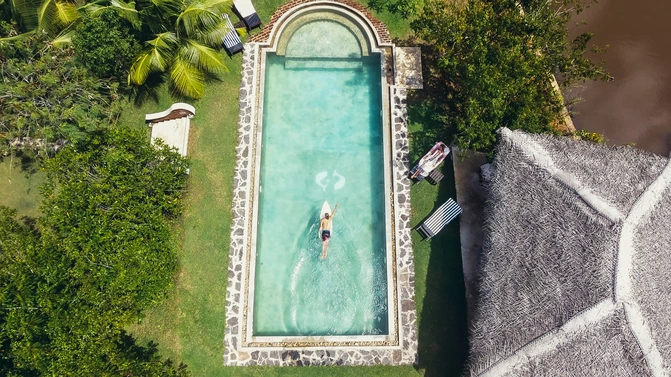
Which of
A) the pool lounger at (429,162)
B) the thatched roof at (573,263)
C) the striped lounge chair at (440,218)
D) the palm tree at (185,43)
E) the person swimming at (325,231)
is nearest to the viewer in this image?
the thatched roof at (573,263)

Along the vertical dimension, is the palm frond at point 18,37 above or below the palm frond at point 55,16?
below

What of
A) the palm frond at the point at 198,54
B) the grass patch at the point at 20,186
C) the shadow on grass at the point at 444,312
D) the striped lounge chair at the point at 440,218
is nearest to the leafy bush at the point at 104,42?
the palm frond at the point at 198,54

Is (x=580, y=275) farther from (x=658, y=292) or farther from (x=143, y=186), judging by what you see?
Answer: (x=143, y=186)

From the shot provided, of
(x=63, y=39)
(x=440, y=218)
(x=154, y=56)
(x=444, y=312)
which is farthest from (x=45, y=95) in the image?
(x=444, y=312)

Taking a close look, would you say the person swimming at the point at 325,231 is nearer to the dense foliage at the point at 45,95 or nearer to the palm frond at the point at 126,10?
the dense foliage at the point at 45,95

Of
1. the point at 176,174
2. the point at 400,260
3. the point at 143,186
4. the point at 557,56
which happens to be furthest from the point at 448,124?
the point at 143,186

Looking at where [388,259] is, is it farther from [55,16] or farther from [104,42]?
[55,16]
